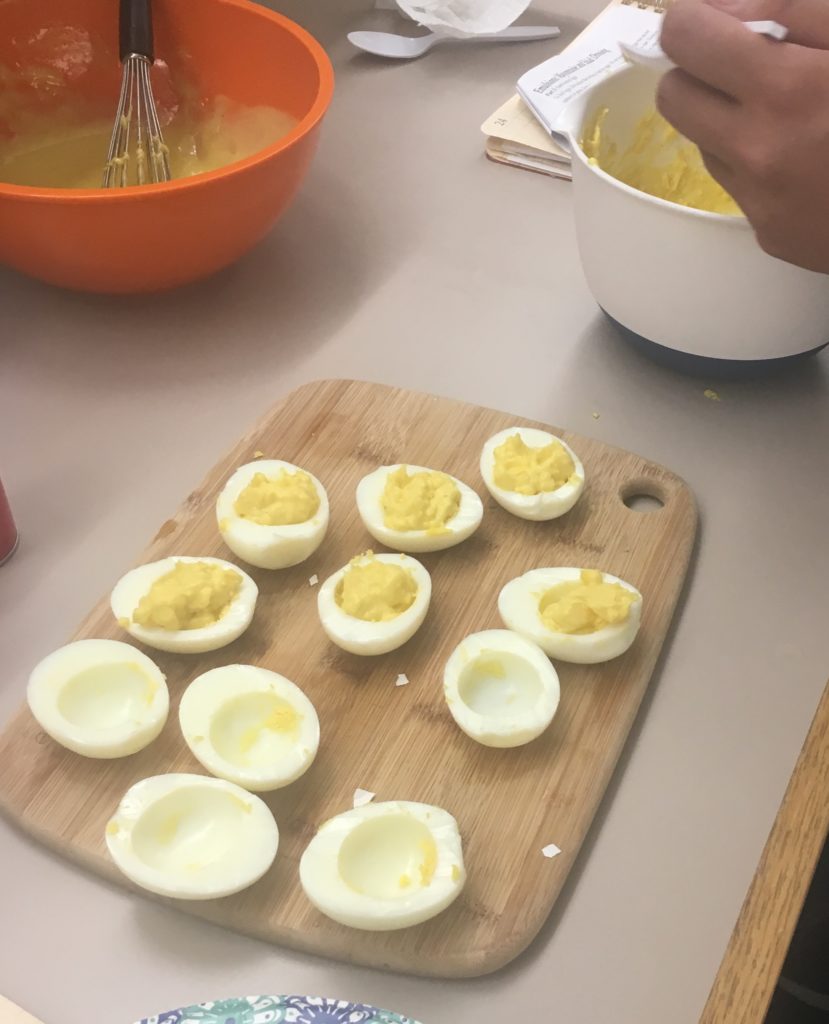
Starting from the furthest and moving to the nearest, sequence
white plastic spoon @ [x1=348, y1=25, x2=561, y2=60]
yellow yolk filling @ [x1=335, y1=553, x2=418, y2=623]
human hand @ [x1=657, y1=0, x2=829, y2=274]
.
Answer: white plastic spoon @ [x1=348, y1=25, x2=561, y2=60]
yellow yolk filling @ [x1=335, y1=553, x2=418, y2=623]
human hand @ [x1=657, y1=0, x2=829, y2=274]

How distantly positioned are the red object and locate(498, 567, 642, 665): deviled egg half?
0.48m

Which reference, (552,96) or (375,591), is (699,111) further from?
(552,96)

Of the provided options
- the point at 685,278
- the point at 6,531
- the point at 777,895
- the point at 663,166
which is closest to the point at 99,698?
the point at 6,531

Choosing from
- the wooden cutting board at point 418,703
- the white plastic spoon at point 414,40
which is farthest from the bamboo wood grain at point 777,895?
the white plastic spoon at point 414,40

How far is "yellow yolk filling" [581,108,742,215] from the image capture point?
1.15 metres

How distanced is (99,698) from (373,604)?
249 millimetres

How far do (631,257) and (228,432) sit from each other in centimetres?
48

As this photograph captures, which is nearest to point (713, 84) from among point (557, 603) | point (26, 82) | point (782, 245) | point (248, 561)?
point (782, 245)

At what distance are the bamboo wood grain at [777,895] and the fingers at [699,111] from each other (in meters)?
0.49

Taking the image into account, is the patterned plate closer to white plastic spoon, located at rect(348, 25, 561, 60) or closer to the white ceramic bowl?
the white ceramic bowl

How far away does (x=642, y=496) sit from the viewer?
1.02m

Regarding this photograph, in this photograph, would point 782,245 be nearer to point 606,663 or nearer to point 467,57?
point 606,663

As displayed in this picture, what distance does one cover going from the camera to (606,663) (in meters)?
0.86

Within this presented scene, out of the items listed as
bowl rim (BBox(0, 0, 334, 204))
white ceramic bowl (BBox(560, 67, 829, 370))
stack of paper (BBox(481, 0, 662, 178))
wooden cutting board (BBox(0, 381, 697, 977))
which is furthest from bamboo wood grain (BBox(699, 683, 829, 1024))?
stack of paper (BBox(481, 0, 662, 178))
